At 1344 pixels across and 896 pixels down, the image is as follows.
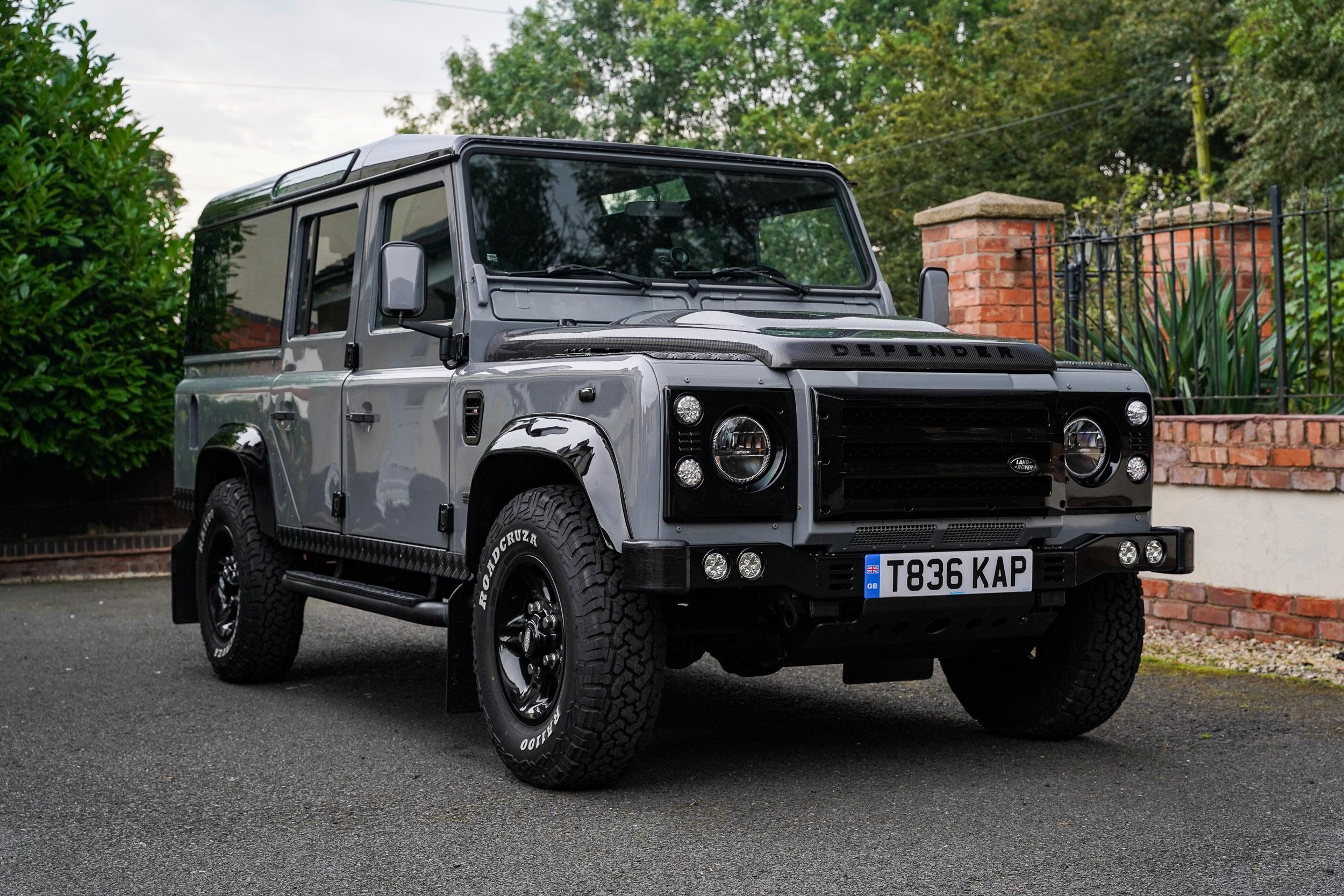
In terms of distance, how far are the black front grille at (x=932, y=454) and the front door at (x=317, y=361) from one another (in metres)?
2.56

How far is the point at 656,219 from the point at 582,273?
460 mm

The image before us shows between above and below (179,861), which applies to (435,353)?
above

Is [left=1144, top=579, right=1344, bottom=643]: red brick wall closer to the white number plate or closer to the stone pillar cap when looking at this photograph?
the stone pillar cap

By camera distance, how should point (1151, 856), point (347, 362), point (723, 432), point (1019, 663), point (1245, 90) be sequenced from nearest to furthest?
1. point (1151, 856)
2. point (723, 432)
3. point (1019, 663)
4. point (347, 362)
5. point (1245, 90)

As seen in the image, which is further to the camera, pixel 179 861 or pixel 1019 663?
pixel 1019 663

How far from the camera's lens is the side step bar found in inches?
223

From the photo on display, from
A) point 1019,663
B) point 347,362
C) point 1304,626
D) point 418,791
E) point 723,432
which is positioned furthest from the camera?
point 1304,626

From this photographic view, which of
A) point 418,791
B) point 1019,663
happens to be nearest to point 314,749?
point 418,791

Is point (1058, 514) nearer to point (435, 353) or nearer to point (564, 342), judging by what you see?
point (564, 342)

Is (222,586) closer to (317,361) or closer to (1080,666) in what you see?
(317,361)

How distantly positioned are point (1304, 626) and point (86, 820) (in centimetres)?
558

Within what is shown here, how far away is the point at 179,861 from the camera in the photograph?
423 cm

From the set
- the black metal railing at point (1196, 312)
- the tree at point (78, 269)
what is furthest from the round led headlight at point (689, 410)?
the tree at point (78, 269)

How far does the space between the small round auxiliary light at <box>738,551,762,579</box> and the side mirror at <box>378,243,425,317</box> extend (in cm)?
176
